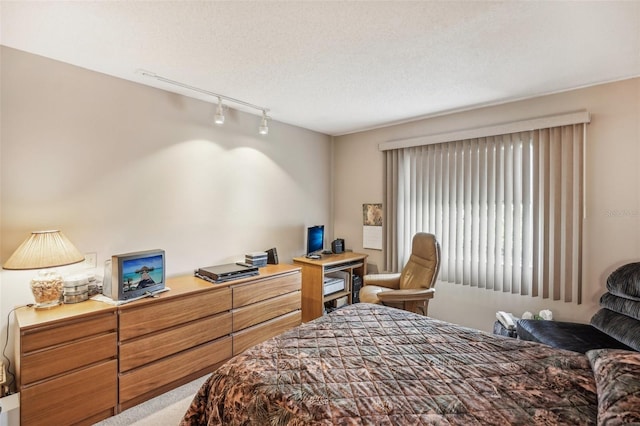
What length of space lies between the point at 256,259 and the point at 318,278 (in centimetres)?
81

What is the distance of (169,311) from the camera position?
2.38 metres

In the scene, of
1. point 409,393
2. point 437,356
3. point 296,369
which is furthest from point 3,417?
point 437,356

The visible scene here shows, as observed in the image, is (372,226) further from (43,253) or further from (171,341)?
(43,253)

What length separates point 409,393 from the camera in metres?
1.31

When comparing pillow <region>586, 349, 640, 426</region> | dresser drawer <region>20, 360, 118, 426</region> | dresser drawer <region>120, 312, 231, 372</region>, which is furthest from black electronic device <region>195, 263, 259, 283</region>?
pillow <region>586, 349, 640, 426</region>

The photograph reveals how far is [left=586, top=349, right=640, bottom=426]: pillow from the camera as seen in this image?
1023 millimetres

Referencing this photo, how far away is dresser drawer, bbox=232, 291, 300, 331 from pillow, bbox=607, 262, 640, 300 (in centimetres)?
283

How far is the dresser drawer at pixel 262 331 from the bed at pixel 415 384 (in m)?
1.21

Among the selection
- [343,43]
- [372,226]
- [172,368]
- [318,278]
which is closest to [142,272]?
[172,368]

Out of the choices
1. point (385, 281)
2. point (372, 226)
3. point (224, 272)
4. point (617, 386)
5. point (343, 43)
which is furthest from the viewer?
point (372, 226)

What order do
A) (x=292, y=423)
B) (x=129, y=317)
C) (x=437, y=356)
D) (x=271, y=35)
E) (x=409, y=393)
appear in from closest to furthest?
1. (x=292, y=423)
2. (x=409, y=393)
3. (x=437, y=356)
4. (x=271, y=35)
5. (x=129, y=317)

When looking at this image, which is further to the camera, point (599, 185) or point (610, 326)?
point (599, 185)

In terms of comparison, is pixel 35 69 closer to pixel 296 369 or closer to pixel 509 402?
pixel 296 369

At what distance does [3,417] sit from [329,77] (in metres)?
3.11
